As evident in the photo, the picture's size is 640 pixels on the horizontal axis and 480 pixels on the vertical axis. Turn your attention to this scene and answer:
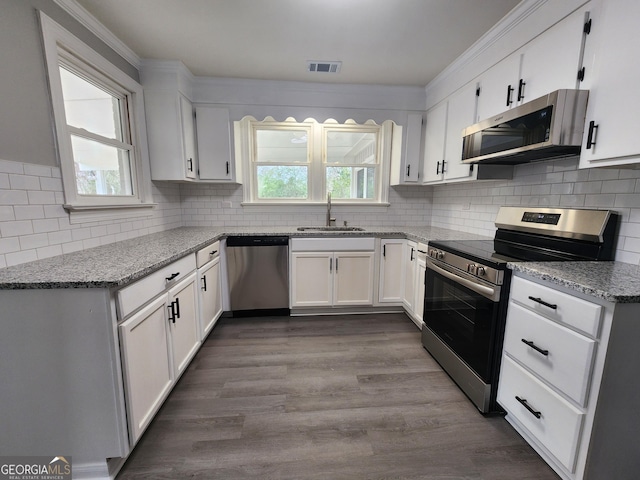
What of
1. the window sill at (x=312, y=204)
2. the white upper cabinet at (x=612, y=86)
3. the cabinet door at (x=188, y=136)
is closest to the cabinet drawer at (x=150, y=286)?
the cabinet door at (x=188, y=136)

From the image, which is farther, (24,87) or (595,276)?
(24,87)

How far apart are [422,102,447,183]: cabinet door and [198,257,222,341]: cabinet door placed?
2431mm

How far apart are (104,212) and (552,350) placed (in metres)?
2.87

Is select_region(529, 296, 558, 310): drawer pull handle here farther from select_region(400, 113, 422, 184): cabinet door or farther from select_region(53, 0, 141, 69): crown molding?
select_region(53, 0, 141, 69): crown molding

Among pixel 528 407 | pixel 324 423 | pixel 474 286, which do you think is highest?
pixel 474 286

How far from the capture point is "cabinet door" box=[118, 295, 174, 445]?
124 centimetres

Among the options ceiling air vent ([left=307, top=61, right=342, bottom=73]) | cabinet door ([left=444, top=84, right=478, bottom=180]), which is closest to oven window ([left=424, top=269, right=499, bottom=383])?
cabinet door ([left=444, top=84, right=478, bottom=180])

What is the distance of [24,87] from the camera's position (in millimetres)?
1452

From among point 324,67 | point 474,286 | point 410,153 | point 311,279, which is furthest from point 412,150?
point 474,286

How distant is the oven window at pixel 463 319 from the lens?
1575 millimetres

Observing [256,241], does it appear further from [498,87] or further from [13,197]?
[498,87]

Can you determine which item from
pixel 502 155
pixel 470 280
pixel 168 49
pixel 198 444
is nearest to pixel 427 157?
pixel 502 155

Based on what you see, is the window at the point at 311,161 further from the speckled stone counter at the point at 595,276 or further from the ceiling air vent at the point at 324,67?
the speckled stone counter at the point at 595,276

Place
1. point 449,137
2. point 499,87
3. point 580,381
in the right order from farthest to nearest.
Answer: point 449,137
point 499,87
point 580,381
